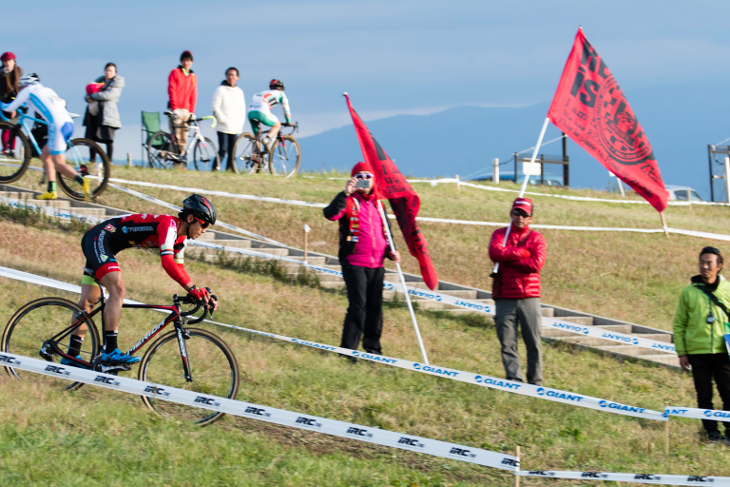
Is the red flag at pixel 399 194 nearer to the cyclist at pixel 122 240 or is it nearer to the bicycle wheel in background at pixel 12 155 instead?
the cyclist at pixel 122 240

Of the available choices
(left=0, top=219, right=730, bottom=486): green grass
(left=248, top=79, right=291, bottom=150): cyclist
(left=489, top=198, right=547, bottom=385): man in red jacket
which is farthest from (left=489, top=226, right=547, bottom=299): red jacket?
(left=248, top=79, right=291, bottom=150): cyclist

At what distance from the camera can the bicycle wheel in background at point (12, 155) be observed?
38.4 feet

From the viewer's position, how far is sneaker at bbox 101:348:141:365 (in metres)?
6.26

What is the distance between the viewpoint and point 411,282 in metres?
12.2

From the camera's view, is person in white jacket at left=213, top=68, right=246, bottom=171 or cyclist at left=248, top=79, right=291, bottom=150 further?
cyclist at left=248, top=79, right=291, bottom=150

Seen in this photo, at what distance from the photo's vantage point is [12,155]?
12117 mm

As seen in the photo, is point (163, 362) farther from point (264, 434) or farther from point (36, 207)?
point (36, 207)

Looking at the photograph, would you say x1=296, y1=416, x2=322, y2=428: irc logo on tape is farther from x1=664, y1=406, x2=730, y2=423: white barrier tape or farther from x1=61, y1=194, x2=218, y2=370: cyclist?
x1=664, y1=406, x2=730, y2=423: white barrier tape

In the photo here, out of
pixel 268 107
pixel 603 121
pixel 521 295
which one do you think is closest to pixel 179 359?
pixel 521 295

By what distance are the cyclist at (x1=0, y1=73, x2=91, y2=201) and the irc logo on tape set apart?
24.6 feet

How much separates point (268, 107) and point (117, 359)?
11.5 meters

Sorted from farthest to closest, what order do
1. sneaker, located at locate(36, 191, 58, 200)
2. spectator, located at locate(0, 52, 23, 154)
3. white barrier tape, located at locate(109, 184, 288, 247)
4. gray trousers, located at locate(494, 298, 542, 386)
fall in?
spectator, located at locate(0, 52, 23, 154)
white barrier tape, located at locate(109, 184, 288, 247)
sneaker, located at locate(36, 191, 58, 200)
gray trousers, located at locate(494, 298, 542, 386)

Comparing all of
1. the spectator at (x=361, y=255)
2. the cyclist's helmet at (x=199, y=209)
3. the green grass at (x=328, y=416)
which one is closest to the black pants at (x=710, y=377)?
the green grass at (x=328, y=416)

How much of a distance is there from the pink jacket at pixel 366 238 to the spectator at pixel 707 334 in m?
3.20
